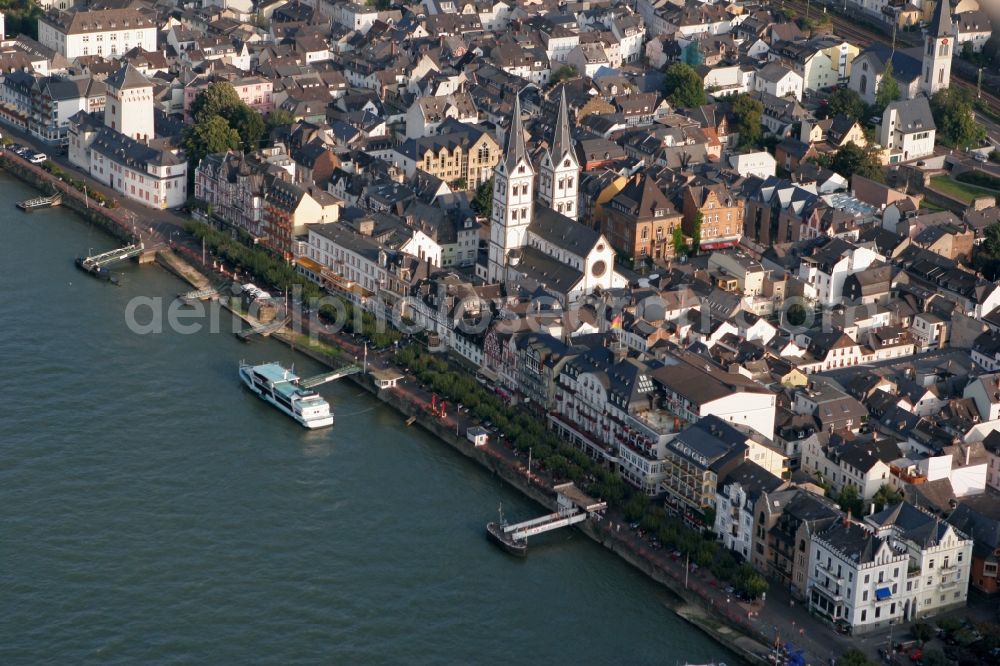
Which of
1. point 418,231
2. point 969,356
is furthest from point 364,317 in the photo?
point 969,356

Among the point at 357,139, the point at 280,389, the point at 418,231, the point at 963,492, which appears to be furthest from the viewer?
the point at 357,139

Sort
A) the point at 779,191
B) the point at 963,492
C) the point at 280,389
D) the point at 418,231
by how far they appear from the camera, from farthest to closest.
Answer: the point at 779,191 → the point at 418,231 → the point at 280,389 → the point at 963,492

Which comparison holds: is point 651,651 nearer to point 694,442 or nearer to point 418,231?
point 694,442

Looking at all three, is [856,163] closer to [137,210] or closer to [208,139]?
[208,139]

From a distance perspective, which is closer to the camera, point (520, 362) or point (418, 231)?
point (520, 362)

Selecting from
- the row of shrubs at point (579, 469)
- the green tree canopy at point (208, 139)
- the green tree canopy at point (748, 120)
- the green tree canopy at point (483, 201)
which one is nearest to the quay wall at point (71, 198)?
the green tree canopy at point (208, 139)

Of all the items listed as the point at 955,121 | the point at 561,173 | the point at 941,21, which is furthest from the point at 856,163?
the point at 561,173
